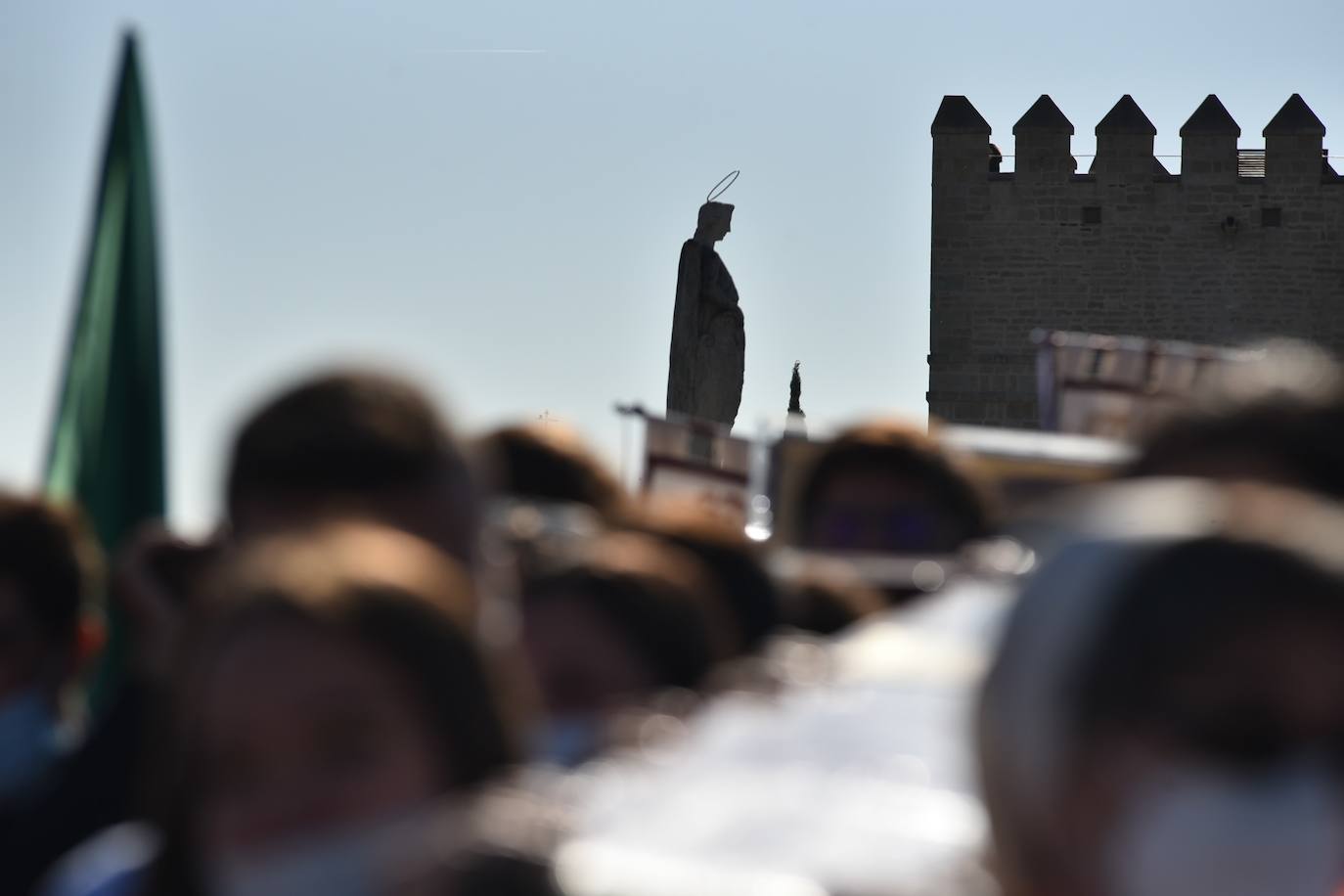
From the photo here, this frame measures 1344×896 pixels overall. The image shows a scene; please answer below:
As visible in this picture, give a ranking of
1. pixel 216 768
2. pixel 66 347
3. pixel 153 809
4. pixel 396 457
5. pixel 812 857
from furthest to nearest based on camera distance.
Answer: pixel 66 347
pixel 396 457
pixel 153 809
pixel 812 857
pixel 216 768

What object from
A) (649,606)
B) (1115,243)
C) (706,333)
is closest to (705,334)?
(706,333)

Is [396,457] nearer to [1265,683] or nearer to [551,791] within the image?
[551,791]

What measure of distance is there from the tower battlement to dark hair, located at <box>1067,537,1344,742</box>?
28.5 m

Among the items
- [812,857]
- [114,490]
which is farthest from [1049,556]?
[114,490]

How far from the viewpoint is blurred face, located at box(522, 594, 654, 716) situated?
2.32 meters

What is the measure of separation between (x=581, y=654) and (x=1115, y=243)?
93.4 ft

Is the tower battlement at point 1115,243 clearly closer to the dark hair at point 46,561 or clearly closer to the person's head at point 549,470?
the person's head at point 549,470

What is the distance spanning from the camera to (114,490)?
4422 millimetres

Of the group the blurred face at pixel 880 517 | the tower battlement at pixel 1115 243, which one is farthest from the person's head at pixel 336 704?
the tower battlement at pixel 1115 243

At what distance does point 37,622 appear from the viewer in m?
2.94

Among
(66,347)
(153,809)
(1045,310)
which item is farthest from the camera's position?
(1045,310)

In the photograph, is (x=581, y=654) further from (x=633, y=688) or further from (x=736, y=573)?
(x=736, y=573)

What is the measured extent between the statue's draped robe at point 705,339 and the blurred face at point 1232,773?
18.4 m

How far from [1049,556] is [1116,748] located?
14cm
